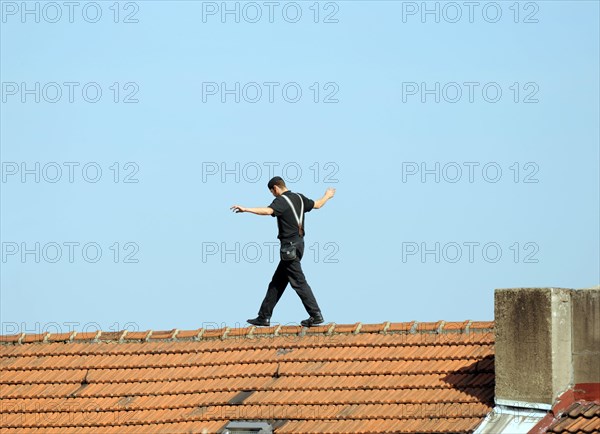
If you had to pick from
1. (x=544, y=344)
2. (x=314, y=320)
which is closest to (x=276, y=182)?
(x=314, y=320)

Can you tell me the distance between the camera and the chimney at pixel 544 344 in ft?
52.5

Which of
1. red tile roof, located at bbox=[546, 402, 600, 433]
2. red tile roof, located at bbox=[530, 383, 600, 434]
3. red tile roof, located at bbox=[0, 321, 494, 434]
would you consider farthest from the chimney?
red tile roof, located at bbox=[0, 321, 494, 434]

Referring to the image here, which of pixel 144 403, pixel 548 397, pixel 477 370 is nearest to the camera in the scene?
pixel 548 397

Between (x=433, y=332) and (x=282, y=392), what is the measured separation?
6.68ft

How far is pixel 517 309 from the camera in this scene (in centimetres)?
1625

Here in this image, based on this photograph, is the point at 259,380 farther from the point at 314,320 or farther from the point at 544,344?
the point at 544,344

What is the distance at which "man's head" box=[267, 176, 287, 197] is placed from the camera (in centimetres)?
1867

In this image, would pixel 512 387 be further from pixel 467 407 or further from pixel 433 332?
pixel 433 332

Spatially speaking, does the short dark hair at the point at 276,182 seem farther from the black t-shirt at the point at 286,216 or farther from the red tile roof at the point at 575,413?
the red tile roof at the point at 575,413

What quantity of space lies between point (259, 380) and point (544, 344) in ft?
12.7

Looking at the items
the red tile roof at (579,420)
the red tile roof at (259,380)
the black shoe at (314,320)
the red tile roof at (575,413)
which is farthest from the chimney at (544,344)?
the black shoe at (314,320)

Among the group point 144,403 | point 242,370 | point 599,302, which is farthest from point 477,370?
point 144,403

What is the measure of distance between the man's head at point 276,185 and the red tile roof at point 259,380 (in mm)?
1788

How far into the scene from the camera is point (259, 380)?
18.1 m
